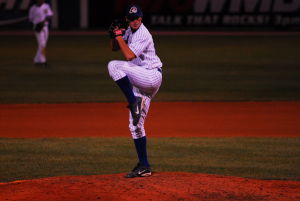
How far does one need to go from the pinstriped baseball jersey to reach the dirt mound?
1.33m

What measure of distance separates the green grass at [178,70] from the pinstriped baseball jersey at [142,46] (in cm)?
878

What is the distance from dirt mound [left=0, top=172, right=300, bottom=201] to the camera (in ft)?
23.2

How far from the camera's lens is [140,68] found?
767 centimetres

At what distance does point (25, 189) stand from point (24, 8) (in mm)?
35152

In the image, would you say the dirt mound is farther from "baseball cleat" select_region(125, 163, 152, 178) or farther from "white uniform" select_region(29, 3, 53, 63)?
"white uniform" select_region(29, 3, 53, 63)

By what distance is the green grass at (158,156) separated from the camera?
375 inches

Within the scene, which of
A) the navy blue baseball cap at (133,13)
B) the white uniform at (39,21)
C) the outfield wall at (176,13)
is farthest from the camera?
the outfield wall at (176,13)

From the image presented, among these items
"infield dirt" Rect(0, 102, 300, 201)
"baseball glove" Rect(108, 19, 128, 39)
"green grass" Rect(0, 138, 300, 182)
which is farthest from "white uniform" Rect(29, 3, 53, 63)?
"baseball glove" Rect(108, 19, 128, 39)

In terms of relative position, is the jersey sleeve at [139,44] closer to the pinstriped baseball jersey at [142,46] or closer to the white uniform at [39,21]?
the pinstriped baseball jersey at [142,46]

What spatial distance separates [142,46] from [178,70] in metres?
15.8

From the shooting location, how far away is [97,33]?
4028 centimetres

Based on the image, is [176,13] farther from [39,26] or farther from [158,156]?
[158,156]

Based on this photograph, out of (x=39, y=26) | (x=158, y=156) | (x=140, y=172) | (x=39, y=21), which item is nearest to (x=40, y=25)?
(x=39, y=26)

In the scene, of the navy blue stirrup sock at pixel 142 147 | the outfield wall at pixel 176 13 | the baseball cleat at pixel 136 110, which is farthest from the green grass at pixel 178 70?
the baseball cleat at pixel 136 110
